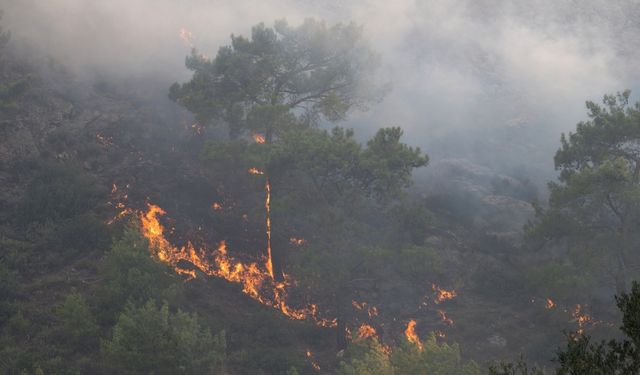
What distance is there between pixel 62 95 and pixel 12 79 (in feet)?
9.03

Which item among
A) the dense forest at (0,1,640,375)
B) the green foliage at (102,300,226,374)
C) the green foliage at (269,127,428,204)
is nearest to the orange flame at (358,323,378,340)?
the dense forest at (0,1,640,375)

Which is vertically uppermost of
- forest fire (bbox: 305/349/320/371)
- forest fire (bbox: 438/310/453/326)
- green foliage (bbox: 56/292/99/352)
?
forest fire (bbox: 438/310/453/326)

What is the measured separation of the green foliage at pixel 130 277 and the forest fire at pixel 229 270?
4081 millimetres

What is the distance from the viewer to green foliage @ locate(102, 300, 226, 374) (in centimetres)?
1459

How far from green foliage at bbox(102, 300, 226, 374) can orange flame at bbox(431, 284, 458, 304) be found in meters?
12.8

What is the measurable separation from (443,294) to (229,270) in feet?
33.2

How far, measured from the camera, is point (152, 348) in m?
14.9

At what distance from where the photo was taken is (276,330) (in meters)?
21.4

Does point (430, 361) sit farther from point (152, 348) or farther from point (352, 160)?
point (352, 160)

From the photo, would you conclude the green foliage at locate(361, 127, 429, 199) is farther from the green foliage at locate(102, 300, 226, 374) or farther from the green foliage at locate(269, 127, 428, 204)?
the green foliage at locate(102, 300, 226, 374)

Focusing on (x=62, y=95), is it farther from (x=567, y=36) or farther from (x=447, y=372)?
(x=567, y=36)

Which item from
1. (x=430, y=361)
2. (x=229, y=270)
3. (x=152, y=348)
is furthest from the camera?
(x=229, y=270)

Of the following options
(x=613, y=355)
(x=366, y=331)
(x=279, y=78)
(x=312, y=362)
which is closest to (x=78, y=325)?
(x=312, y=362)

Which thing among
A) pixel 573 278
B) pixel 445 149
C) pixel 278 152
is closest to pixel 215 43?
pixel 445 149
